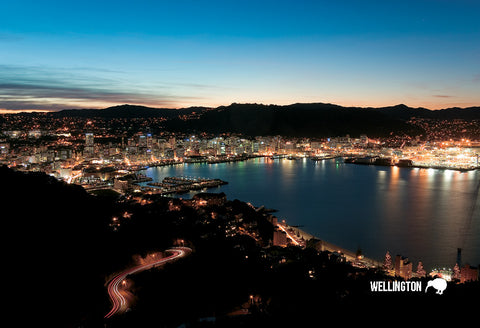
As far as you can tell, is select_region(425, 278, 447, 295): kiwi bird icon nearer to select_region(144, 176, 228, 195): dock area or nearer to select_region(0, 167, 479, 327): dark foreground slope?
select_region(0, 167, 479, 327): dark foreground slope

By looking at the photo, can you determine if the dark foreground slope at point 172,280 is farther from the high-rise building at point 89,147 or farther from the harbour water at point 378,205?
the high-rise building at point 89,147

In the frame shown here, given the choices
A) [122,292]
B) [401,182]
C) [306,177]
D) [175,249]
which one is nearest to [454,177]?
[401,182]

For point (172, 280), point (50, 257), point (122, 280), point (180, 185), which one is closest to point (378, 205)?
point (180, 185)

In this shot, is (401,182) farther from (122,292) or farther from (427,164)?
(122,292)

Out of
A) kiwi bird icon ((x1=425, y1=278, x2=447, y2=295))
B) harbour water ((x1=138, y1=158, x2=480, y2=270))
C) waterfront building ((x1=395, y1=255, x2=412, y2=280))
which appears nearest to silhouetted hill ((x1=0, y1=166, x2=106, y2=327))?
kiwi bird icon ((x1=425, y1=278, x2=447, y2=295))

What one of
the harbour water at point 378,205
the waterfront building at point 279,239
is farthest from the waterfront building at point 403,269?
the waterfront building at point 279,239

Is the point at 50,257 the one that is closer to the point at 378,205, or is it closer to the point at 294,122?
the point at 378,205
